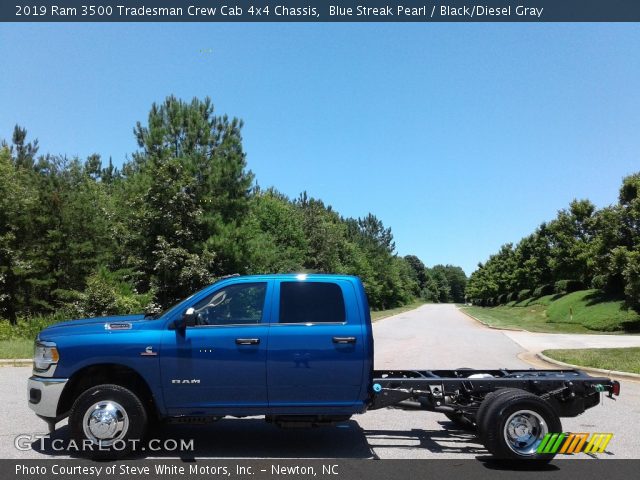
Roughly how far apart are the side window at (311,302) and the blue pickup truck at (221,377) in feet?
0.05

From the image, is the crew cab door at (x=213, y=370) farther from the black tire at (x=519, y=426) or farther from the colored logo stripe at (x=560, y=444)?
the colored logo stripe at (x=560, y=444)

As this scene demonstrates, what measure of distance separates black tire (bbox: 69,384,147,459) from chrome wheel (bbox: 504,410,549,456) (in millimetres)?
3993

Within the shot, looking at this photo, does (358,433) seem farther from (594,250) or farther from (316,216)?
(316,216)

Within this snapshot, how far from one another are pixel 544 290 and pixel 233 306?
61.3 m

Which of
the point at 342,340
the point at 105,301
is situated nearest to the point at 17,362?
the point at 105,301

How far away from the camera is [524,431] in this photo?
234 inches

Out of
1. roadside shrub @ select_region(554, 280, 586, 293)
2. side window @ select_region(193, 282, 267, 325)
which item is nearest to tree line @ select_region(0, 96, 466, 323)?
side window @ select_region(193, 282, 267, 325)

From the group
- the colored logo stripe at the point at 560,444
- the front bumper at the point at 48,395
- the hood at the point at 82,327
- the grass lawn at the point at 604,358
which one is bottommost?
the grass lawn at the point at 604,358

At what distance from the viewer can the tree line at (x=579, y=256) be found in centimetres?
3084

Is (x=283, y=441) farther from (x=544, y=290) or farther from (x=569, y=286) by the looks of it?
(x=544, y=290)

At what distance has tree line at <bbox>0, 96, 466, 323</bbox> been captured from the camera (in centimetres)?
2522

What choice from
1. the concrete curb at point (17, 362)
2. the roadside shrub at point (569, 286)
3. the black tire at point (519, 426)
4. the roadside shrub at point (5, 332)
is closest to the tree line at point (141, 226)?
the roadside shrub at point (5, 332)

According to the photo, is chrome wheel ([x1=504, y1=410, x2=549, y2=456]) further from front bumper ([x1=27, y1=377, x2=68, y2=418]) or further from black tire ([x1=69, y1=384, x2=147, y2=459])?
front bumper ([x1=27, y1=377, x2=68, y2=418])

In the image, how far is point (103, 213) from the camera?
1286 inches
